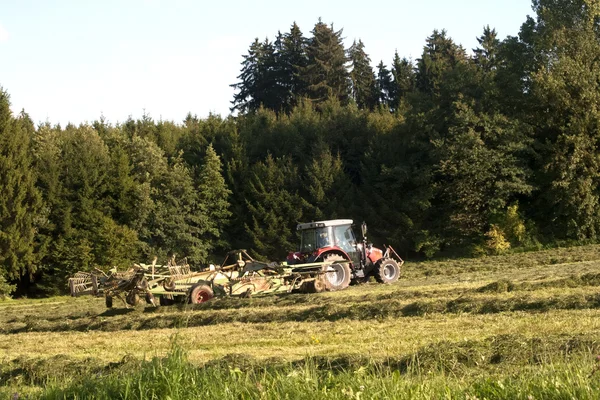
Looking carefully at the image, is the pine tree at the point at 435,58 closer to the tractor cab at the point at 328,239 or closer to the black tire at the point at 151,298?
the tractor cab at the point at 328,239

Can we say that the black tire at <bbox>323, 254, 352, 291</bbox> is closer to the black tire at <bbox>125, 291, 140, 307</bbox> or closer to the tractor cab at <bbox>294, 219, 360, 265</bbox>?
the tractor cab at <bbox>294, 219, 360, 265</bbox>

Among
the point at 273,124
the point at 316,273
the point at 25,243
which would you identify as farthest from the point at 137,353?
the point at 273,124

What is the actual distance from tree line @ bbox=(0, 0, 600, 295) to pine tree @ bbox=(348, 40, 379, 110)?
24.7 m

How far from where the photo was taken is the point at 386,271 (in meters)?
21.6

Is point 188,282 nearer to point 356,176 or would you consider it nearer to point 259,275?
point 259,275

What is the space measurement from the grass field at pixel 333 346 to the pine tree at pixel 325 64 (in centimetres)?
4345

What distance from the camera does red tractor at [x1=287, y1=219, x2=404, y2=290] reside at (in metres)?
20.0

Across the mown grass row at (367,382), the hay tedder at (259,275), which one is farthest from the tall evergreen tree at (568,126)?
the mown grass row at (367,382)

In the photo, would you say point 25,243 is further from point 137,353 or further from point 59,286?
point 137,353

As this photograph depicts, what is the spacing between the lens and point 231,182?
126 ft

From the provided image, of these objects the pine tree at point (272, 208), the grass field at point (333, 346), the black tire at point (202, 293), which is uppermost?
the pine tree at point (272, 208)

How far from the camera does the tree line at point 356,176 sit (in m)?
31.9

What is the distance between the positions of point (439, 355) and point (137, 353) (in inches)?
186

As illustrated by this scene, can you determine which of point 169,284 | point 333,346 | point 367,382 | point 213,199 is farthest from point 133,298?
point 213,199
